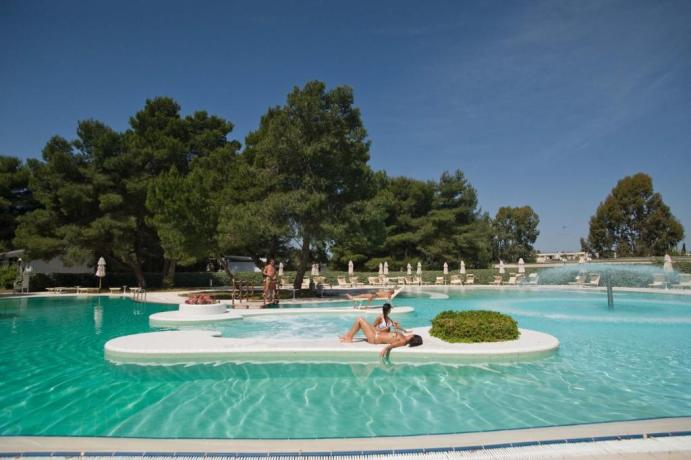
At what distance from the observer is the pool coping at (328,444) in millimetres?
3604

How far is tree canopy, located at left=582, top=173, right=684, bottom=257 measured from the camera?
59281 millimetres

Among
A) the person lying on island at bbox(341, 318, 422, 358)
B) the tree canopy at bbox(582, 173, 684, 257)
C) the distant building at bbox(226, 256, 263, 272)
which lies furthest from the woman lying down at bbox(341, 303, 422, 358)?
the tree canopy at bbox(582, 173, 684, 257)

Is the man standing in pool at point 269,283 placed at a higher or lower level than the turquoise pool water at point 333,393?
higher

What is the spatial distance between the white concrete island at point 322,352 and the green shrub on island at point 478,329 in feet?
0.66

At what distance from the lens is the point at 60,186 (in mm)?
30062

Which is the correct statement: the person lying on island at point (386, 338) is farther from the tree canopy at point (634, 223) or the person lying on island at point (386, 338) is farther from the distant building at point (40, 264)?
the tree canopy at point (634, 223)

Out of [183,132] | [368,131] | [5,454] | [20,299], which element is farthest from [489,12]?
[20,299]

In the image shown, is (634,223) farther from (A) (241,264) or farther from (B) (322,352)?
(B) (322,352)

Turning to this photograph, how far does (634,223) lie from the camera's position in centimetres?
6147

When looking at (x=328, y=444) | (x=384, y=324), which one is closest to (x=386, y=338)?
(x=384, y=324)

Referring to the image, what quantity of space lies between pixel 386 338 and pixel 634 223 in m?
66.8

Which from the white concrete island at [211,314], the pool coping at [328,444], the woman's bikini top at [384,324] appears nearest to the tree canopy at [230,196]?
the white concrete island at [211,314]

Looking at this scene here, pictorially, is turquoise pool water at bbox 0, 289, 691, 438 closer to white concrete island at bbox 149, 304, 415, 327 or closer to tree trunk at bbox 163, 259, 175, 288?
white concrete island at bbox 149, 304, 415, 327

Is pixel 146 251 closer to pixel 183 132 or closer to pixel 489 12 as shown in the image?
pixel 183 132
